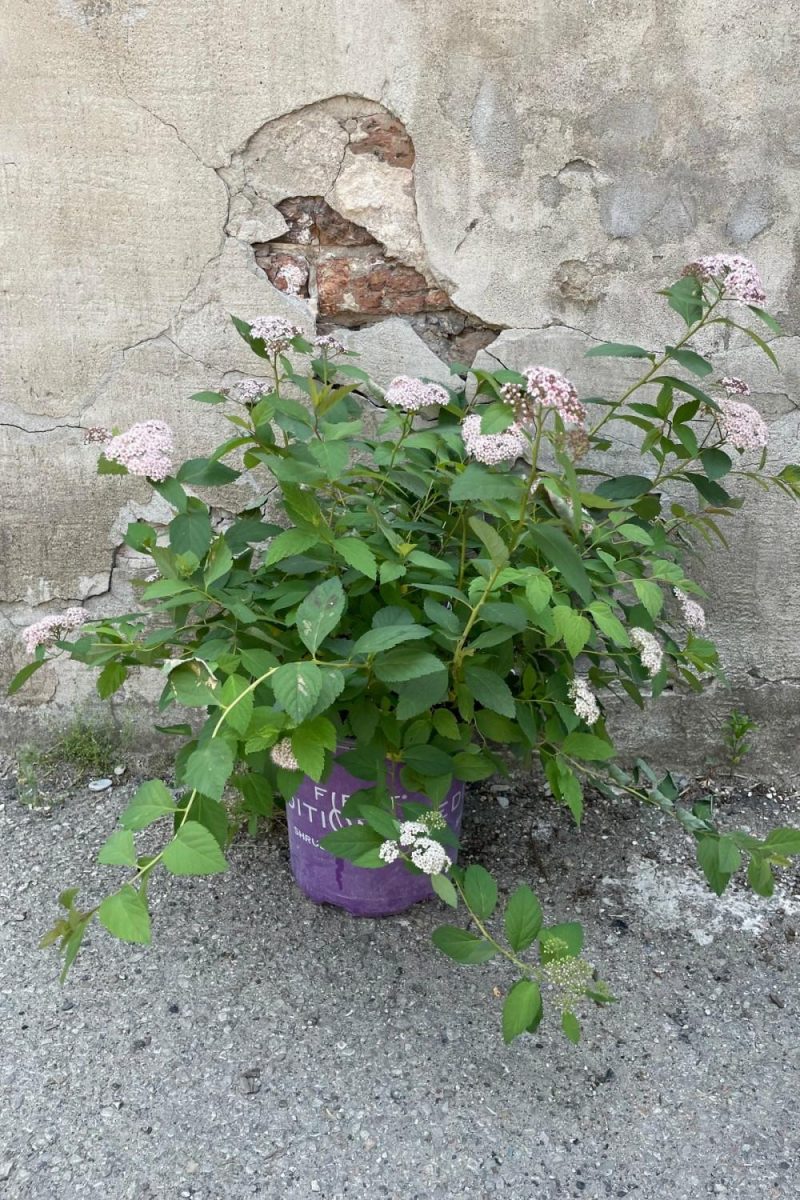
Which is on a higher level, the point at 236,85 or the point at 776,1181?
the point at 236,85

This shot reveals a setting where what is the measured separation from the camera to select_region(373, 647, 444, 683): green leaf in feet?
4.78

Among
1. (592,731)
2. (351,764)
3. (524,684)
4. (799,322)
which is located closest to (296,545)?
(351,764)

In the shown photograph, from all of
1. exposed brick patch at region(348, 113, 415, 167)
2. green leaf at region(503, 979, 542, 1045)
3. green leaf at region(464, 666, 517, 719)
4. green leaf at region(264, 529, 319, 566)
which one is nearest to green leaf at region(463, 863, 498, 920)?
green leaf at region(503, 979, 542, 1045)

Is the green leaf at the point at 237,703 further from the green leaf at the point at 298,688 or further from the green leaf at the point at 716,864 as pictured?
the green leaf at the point at 716,864

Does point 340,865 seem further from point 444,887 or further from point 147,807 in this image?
point 147,807

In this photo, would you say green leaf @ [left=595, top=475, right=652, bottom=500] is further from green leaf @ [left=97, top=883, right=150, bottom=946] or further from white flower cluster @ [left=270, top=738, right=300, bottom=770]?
green leaf @ [left=97, top=883, right=150, bottom=946]

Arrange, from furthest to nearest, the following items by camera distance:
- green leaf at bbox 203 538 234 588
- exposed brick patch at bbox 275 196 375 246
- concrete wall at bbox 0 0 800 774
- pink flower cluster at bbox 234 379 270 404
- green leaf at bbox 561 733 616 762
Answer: exposed brick patch at bbox 275 196 375 246 → concrete wall at bbox 0 0 800 774 → pink flower cluster at bbox 234 379 270 404 → green leaf at bbox 561 733 616 762 → green leaf at bbox 203 538 234 588

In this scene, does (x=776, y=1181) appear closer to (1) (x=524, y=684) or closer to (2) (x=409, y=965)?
(2) (x=409, y=965)

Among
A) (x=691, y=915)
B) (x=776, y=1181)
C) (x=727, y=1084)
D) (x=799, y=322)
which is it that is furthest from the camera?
(x=799, y=322)

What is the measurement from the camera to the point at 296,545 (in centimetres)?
156

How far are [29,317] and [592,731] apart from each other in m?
1.73

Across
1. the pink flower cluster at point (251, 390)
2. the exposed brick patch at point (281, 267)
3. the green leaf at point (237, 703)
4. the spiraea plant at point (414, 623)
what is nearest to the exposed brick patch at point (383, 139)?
the exposed brick patch at point (281, 267)

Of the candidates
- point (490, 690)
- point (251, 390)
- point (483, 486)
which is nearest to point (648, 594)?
point (490, 690)

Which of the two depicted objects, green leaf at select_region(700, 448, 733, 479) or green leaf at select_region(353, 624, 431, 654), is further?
green leaf at select_region(700, 448, 733, 479)
